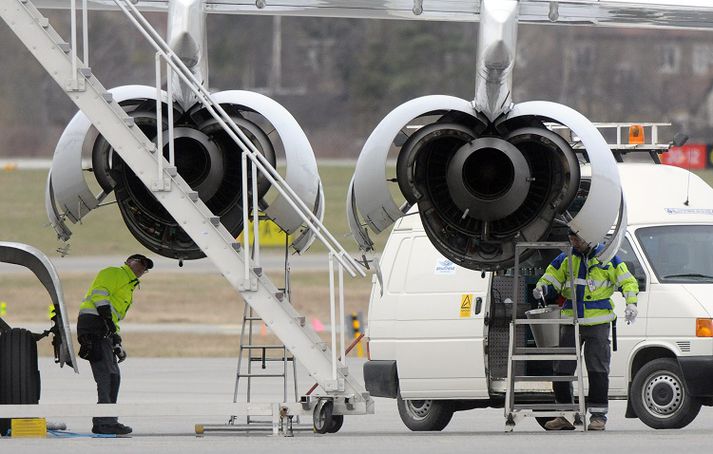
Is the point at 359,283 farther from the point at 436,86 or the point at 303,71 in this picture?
the point at 303,71

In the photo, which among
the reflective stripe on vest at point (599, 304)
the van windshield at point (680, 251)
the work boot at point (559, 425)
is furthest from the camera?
the van windshield at point (680, 251)

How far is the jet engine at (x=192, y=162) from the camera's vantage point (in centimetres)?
1368

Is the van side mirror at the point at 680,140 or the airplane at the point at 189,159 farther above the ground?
the van side mirror at the point at 680,140

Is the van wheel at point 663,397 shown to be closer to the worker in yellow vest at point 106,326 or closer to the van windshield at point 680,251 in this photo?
the van windshield at point 680,251

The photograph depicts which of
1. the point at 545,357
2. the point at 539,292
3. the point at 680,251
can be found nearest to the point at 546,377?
the point at 545,357

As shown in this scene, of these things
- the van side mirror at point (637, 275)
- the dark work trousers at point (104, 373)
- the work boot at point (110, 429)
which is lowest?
the work boot at point (110, 429)

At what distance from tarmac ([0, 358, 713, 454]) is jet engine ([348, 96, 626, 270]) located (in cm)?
170

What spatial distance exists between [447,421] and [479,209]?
338 cm

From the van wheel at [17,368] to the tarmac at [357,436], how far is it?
749 millimetres

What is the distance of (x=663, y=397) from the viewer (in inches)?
575

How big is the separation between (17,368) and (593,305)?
5.49 metres

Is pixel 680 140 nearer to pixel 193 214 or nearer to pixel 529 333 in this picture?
pixel 529 333

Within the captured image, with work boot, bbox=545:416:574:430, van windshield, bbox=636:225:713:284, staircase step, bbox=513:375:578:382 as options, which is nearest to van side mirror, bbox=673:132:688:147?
van windshield, bbox=636:225:713:284

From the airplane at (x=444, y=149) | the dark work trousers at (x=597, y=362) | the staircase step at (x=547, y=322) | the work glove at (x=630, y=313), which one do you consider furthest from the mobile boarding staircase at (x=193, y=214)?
the work glove at (x=630, y=313)
